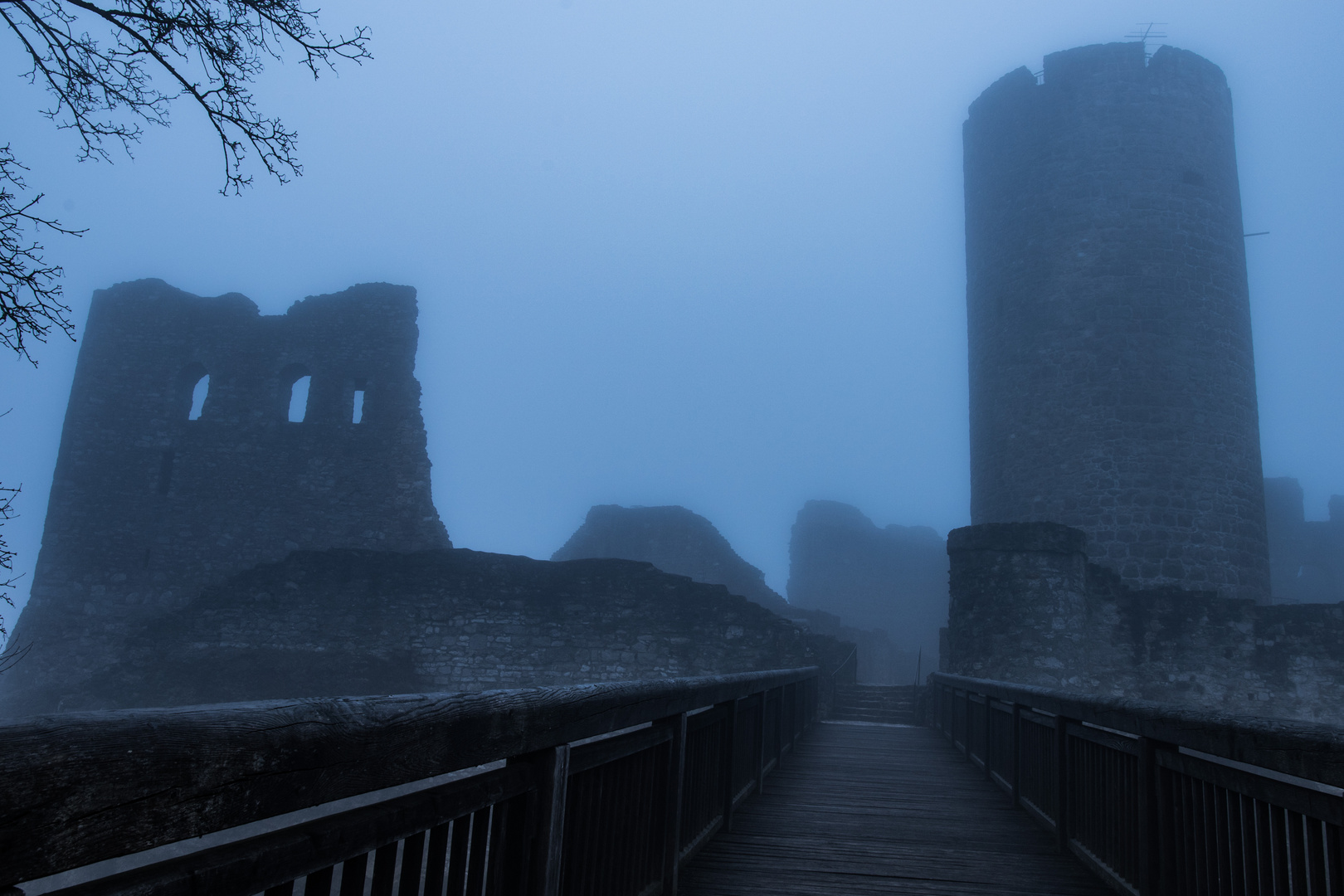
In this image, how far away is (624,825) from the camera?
3.18 meters

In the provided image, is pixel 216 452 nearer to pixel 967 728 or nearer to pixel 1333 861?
pixel 967 728

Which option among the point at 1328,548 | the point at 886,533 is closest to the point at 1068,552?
the point at 1328,548

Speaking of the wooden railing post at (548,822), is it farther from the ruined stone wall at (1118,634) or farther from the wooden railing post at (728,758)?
the ruined stone wall at (1118,634)

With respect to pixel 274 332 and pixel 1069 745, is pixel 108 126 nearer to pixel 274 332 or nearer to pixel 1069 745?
pixel 1069 745

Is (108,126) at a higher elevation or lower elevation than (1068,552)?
higher

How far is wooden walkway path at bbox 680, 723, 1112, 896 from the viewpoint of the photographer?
165 inches

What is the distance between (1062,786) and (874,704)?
12.3 meters

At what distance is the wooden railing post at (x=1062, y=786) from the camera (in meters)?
4.88

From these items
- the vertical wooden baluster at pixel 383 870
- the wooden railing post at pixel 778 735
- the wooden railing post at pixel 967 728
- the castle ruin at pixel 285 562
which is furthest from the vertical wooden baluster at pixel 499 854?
the castle ruin at pixel 285 562

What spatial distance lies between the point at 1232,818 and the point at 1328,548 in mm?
47968

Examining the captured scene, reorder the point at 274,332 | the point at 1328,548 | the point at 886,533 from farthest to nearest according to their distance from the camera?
the point at 886,533 < the point at 1328,548 < the point at 274,332

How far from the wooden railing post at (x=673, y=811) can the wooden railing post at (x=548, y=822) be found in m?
1.41

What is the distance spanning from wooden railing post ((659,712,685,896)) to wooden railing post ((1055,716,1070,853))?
2.34 metres

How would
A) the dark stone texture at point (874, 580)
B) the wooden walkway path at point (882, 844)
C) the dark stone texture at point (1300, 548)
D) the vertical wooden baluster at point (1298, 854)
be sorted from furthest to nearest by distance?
the dark stone texture at point (874, 580) → the dark stone texture at point (1300, 548) → the wooden walkway path at point (882, 844) → the vertical wooden baluster at point (1298, 854)
